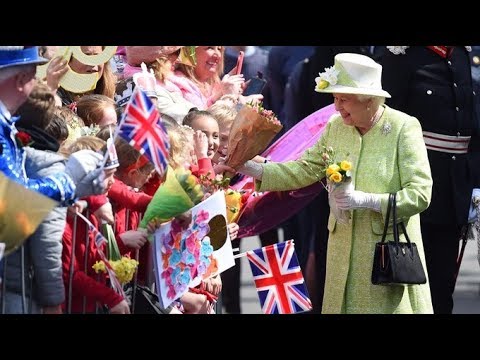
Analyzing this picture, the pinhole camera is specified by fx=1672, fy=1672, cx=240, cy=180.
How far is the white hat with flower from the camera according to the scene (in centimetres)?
738

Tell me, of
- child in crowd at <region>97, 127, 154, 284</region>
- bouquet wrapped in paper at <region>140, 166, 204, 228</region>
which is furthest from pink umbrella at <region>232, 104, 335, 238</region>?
bouquet wrapped in paper at <region>140, 166, 204, 228</region>

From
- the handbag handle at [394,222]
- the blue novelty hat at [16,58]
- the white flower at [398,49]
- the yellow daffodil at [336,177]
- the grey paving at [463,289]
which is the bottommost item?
the grey paving at [463,289]

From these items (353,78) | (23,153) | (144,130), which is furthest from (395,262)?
(23,153)

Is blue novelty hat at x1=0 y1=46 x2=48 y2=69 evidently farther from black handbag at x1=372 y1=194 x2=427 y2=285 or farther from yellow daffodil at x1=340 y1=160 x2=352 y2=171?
black handbag at x1=372 y1=194 x2=427 y2=285

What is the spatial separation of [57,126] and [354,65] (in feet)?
4.56

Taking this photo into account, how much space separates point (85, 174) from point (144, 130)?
0.30 meters

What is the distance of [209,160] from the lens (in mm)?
7637

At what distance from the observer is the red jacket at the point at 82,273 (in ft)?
21.8

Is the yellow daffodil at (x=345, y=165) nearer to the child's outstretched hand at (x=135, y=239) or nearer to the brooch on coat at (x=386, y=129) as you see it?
the brooch on coat at (x=386, y=129)

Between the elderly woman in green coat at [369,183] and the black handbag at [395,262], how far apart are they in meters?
0.06

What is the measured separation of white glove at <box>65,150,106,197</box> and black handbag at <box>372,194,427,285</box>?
1474 millimetres

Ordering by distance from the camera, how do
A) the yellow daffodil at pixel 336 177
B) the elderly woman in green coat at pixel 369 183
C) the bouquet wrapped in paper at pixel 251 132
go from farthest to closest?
1. the bouquet wrapped in paper at pixel 251 132
2. the elderly woman in green coat at pixel 369 183
3. the yellow daffodil at pixel 336 177

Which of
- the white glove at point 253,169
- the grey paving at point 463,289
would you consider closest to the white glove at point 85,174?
the white glove at point 253,169
